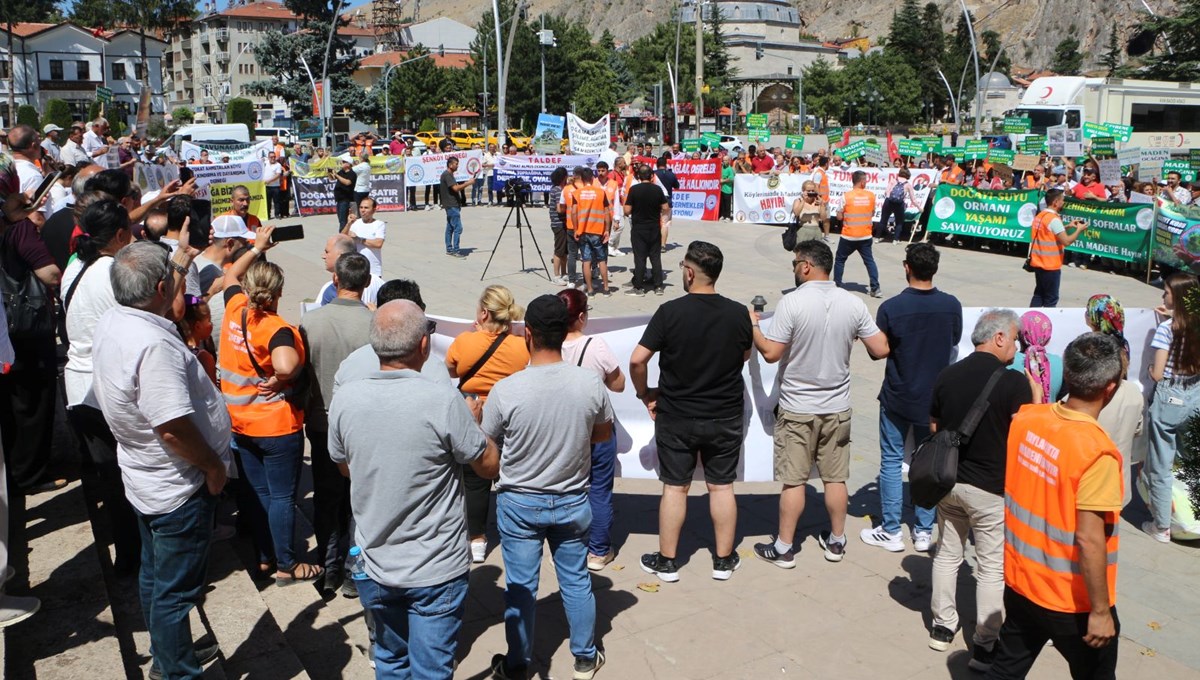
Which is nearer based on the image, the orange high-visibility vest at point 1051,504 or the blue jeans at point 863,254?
the orange high-visibility vest at point 1051,504

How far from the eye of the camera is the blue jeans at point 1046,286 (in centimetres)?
1134

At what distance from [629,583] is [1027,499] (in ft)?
8.35

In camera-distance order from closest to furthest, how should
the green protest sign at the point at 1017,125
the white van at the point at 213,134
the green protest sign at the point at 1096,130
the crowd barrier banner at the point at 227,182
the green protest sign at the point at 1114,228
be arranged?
the green protest sign at the point at 1114,228 < the crowd barrier banner at the point at 227,182 < the green protest sign at the point at 1096,130 < the green protest sign at the point at 1017,125 < the white van at the point at 213,134

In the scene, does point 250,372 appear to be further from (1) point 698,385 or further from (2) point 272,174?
(2) point 272,174

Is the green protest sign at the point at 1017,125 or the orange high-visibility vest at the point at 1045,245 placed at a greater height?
the green protest sign at the point at 1017,125

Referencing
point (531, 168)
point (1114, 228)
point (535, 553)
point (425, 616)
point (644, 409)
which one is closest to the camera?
point (425, 616)

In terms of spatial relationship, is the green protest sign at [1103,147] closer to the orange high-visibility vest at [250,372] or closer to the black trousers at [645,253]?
the black trousers at [645,253]

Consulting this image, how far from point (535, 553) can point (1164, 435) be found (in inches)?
167

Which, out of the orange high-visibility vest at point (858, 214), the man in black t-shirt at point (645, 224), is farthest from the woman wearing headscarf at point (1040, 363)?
the man in black t-shirt at point (645, 224)

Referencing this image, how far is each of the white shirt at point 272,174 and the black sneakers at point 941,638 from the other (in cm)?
2023

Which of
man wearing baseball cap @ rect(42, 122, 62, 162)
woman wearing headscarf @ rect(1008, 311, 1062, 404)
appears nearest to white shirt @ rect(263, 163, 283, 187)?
man wearing baseball cap @ rect(42, 122, 62, 162)

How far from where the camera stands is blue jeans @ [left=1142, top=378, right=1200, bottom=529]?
238 inches

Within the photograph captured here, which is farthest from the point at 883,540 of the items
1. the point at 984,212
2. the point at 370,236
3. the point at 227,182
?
the point at 227,182

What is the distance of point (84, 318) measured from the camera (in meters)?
4.89
